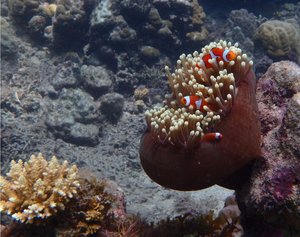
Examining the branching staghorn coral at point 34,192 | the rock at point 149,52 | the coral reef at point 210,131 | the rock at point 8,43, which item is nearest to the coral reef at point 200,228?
the coral reef at point 210,131

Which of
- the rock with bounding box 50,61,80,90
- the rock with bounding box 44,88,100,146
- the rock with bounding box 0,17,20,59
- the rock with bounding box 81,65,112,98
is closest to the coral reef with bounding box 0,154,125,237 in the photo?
the rock with bounding box 44,88,100,146

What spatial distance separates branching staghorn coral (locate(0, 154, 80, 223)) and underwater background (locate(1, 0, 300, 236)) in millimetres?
35

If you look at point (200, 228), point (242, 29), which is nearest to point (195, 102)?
point (200, 228)

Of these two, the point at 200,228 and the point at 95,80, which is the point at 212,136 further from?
the point at 95,80

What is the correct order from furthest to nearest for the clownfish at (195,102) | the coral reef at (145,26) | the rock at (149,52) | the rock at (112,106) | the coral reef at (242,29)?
1. the coral reef at (242,29)
2. the rock at (149,52)
3. the coral reef at (145,26)
4. the rock at (112,106)
5. the clownfish at (195,102)

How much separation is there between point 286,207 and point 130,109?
6.53 meters

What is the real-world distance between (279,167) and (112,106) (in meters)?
6.16

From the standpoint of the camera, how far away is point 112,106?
7.28 meters

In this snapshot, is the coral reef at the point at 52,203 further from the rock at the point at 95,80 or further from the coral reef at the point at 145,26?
the coral reef at the point at 145,26

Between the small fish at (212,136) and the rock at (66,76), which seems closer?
the small fish at (212,136)

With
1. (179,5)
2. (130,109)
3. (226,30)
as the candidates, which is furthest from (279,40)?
(130,109)

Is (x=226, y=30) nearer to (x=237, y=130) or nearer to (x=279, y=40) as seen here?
(x=279, y=40)

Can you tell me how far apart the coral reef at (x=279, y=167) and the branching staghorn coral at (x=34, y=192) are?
1971 mm

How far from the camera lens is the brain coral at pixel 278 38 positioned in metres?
8.94
